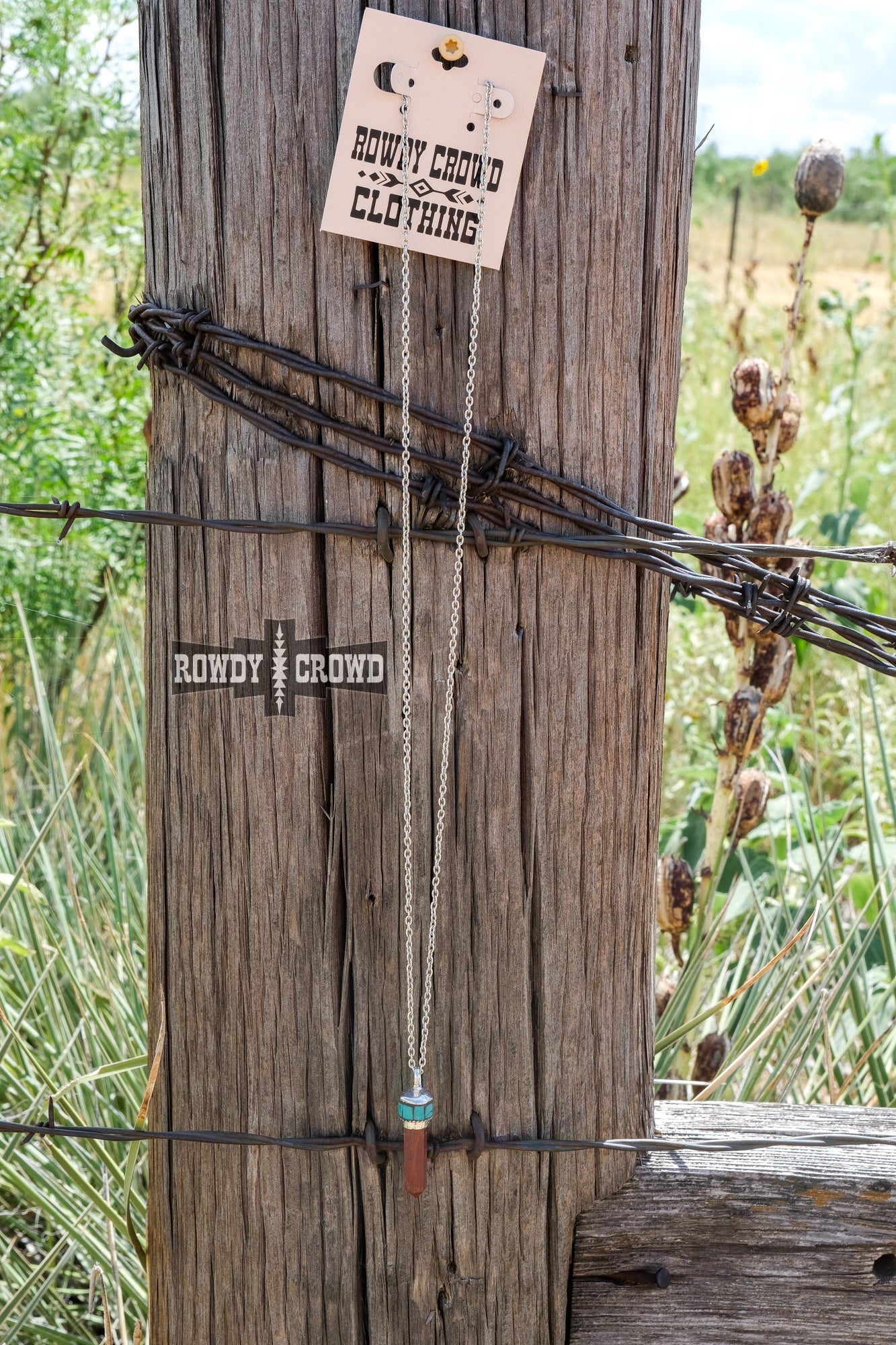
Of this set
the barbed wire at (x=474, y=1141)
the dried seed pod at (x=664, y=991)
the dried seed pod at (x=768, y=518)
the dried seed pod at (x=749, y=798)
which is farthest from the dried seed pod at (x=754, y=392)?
the barbed wire at (x=474, y=1141)

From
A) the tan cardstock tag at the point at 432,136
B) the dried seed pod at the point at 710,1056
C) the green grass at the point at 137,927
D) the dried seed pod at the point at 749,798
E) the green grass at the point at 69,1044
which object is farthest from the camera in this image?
the dried seed pod at the point at 749,798

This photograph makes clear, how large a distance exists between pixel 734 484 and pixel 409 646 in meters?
1.13

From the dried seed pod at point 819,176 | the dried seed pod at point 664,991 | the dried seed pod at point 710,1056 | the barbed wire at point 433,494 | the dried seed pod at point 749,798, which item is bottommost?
the dried seed pod at point 710,1056

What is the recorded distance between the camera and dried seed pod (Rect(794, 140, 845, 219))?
2.09 meters

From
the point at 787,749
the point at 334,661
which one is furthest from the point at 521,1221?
the point at 787,749

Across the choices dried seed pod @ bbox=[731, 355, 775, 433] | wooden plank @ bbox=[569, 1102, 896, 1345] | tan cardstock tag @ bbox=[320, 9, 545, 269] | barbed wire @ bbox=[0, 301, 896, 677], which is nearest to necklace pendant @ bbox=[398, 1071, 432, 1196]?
wooden plank @ bbox=[569, 1102, 896, 1345]

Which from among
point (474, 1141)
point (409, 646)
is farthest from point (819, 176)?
point (474, 1141)

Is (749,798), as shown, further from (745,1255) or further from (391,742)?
(391,742)

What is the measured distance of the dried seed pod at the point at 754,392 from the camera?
2.11m

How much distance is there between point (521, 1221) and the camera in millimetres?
1251

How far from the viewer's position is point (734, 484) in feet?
6.89

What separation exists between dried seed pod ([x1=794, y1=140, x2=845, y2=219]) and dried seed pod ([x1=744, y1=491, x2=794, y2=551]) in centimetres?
53

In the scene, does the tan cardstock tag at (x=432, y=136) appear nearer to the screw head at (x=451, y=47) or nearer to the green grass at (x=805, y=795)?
the screw head at (x=451, y=47)

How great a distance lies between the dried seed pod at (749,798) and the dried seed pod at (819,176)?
42.3 inches
